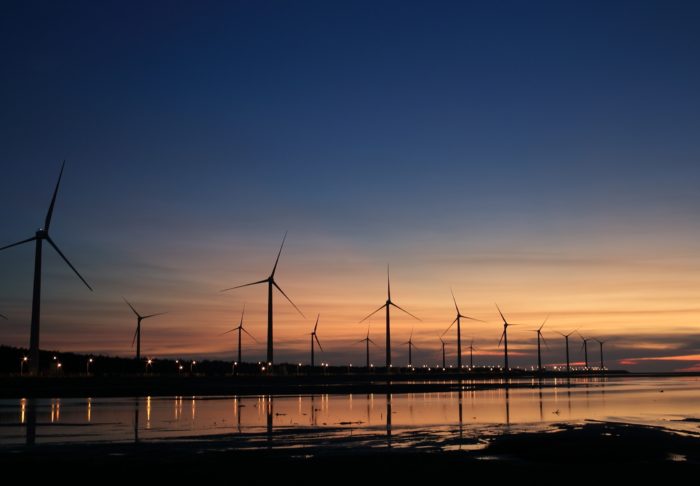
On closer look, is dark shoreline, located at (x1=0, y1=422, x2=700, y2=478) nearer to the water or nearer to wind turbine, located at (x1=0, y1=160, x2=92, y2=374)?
the water

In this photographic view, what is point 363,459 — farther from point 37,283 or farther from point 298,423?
point 37,283

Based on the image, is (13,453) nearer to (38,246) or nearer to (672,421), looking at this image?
(672,421)

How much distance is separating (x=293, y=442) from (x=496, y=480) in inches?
426

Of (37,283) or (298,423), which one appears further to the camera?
(37,283)

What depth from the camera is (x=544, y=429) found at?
35.9 m

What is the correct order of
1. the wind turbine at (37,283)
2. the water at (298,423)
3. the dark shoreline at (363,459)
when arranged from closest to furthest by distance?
the dark shoreline at (363,459)
the water at (298,423)
the wind turbine at (37,283)

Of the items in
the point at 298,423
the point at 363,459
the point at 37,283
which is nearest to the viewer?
the point at 363,459

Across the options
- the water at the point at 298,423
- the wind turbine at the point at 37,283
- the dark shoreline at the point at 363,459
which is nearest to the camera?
the dark shoreline at the point at 363,459

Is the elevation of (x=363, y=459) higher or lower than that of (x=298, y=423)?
higher

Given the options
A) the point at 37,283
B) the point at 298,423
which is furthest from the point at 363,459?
the point at 37,283

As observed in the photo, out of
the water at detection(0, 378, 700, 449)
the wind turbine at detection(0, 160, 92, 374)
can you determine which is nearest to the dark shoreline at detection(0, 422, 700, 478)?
the water at detection(0, 378, 700, 449)

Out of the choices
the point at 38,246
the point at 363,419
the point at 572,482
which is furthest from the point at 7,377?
the point at 572,482

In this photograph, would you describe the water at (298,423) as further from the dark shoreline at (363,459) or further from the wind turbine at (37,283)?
the wind turbine at (37,283)

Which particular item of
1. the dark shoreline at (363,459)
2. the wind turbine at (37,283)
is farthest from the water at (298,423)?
the wind turbine at (37,283)
